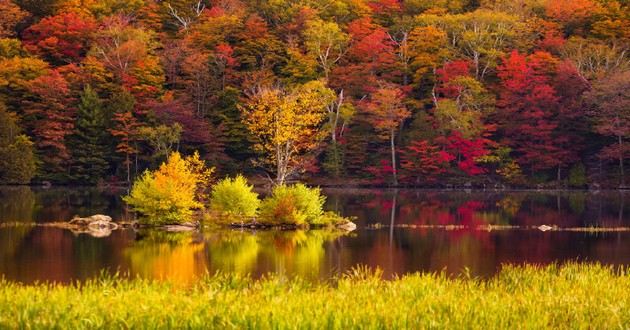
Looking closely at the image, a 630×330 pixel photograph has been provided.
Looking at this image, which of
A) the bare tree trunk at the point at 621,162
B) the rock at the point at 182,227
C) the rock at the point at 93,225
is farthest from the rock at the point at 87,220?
the bare tree trunk at the point at 621,162

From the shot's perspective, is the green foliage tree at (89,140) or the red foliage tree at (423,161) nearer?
the red foliage tree at (423,161)

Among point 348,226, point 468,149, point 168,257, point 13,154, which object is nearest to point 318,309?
point 168,257

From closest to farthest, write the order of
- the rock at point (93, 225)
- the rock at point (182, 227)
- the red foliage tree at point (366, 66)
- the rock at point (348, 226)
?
the rock at point (93, 225) → the rock at point (182, 227) → the rock at point (348, 226) → the red foliage tree at point (366, 66)

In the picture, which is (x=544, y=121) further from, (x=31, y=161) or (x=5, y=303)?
(x=5, y=303)

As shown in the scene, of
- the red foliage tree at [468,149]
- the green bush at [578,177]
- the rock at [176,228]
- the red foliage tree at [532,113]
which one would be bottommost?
the rock at [176,228]

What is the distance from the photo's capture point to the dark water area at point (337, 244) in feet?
75.4

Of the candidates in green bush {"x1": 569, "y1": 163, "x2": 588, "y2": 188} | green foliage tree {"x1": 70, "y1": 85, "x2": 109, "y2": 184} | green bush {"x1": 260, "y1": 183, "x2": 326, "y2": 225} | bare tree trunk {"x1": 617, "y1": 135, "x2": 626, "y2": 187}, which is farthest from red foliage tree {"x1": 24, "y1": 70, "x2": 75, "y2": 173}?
bare tree trunk {"x1": 617, "y1": 135, "x2": 626, "y2": 187}

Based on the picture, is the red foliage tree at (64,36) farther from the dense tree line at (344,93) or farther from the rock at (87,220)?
the rock at (87,220)

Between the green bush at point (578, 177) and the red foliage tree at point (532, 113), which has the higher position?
the red foliage tree at point (532, 113)

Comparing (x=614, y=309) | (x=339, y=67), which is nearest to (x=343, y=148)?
(x=339, y=67)

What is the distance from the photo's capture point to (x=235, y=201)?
35.9 metres

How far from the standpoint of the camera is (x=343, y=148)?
215ft

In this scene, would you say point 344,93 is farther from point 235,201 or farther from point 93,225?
point 93,225

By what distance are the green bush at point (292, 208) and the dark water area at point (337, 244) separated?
1550 mm
